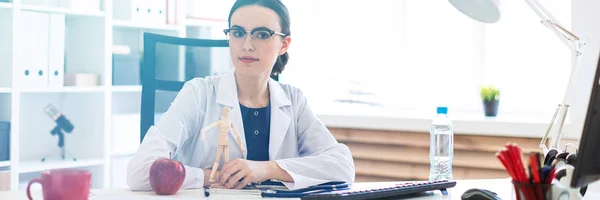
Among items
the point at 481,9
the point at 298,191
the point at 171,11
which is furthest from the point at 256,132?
the point at 171,11

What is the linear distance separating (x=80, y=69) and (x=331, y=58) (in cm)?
143

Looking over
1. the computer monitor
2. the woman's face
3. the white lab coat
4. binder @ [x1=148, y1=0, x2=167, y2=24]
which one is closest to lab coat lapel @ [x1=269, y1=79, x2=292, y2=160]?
the white lab coat

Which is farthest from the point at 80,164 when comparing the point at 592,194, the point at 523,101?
the point at 592,194

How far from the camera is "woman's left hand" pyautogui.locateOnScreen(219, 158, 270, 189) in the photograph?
1.90 metres

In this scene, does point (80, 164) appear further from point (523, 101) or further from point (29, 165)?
point (523, 101)

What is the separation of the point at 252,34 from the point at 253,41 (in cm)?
2

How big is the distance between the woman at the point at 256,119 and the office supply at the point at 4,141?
A: 1610mm

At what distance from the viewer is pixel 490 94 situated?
379 centimetres

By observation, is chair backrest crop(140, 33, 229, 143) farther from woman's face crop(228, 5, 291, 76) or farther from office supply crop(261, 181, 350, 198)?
office supply crop(261, 181, 350, 198)

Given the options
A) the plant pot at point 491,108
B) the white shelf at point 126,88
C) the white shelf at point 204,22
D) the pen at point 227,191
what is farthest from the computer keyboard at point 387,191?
the white shelf at point 204,22

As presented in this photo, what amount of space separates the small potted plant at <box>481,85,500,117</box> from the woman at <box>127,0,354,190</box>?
174 centimetres

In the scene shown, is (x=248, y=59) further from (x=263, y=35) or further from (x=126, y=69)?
(x=126, y=69)

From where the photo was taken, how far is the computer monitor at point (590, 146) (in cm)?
131

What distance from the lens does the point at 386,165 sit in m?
3.88
